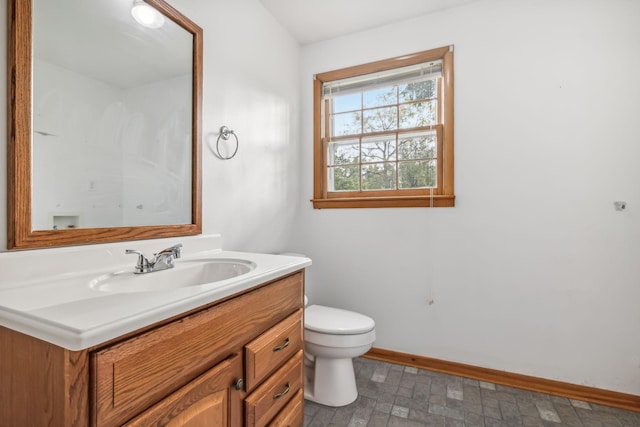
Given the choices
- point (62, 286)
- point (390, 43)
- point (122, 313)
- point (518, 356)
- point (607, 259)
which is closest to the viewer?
point (122, 313)

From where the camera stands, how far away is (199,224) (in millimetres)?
1485

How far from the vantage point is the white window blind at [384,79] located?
2.06m

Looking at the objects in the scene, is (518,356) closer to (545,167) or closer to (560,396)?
(560,396)

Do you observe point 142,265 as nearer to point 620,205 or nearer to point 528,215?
point 528,215

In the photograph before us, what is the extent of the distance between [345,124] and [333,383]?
178cm

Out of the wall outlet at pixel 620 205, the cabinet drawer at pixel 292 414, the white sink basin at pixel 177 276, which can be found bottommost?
the cabinet drawer at pixel 292 414

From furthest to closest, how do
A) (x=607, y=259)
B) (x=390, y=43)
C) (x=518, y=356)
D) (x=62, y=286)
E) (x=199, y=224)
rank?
(x=390, y=43), (x=518, y=356), (x=607, y=259), (x=199, y=224), (x=62, y=286)

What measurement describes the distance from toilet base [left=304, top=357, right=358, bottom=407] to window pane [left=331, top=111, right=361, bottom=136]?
63.2 inches

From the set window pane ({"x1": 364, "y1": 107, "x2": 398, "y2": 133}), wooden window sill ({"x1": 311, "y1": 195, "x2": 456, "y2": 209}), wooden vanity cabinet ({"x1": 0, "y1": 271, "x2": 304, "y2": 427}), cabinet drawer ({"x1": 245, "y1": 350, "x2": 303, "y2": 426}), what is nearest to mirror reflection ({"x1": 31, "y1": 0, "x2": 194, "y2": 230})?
wooden vanity cabinet ({"x1": 0, "y1": 271, "x2": 304, "y2": 427})

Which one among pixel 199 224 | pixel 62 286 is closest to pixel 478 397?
pixel 199 224

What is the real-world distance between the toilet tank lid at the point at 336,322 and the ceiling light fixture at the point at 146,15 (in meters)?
1.61

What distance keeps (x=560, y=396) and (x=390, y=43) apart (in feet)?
8.08

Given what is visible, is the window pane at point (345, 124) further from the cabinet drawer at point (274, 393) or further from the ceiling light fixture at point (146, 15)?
the cabinet drawer at point (274, 393)

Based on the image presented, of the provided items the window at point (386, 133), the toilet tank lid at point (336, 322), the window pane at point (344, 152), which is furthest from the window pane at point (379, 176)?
the toilet tank lid at point (336, 322)
